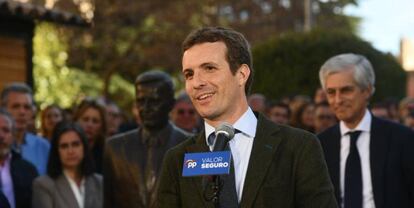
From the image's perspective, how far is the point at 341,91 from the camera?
20.9ft

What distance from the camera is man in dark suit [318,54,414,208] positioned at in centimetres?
600

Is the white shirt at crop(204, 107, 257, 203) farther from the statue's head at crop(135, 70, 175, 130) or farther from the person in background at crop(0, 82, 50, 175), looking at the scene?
the person in background at crop(0, 82, 50, 175)

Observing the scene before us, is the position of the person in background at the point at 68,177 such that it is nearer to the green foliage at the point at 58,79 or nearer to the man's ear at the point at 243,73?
the man's ear at the point at 243,73

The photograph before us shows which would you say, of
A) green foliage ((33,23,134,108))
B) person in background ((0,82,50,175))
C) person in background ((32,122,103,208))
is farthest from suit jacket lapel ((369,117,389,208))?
green foliage ((33,23,134,108))

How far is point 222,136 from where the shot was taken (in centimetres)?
385

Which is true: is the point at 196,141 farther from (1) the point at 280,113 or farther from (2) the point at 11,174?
(1) the point at 280,113

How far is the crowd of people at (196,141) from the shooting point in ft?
13.1

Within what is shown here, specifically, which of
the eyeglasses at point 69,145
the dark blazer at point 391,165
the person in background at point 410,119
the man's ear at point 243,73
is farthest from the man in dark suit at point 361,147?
the person in background at point 410,119

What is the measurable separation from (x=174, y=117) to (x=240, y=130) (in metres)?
5.79

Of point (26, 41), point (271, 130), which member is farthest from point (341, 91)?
point (26, 41)

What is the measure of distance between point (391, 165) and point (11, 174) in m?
3.44

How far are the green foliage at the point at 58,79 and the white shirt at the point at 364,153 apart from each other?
75.8 feet

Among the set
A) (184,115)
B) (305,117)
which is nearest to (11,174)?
(184,115)

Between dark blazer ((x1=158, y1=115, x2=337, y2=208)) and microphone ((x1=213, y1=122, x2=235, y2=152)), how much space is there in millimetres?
221
